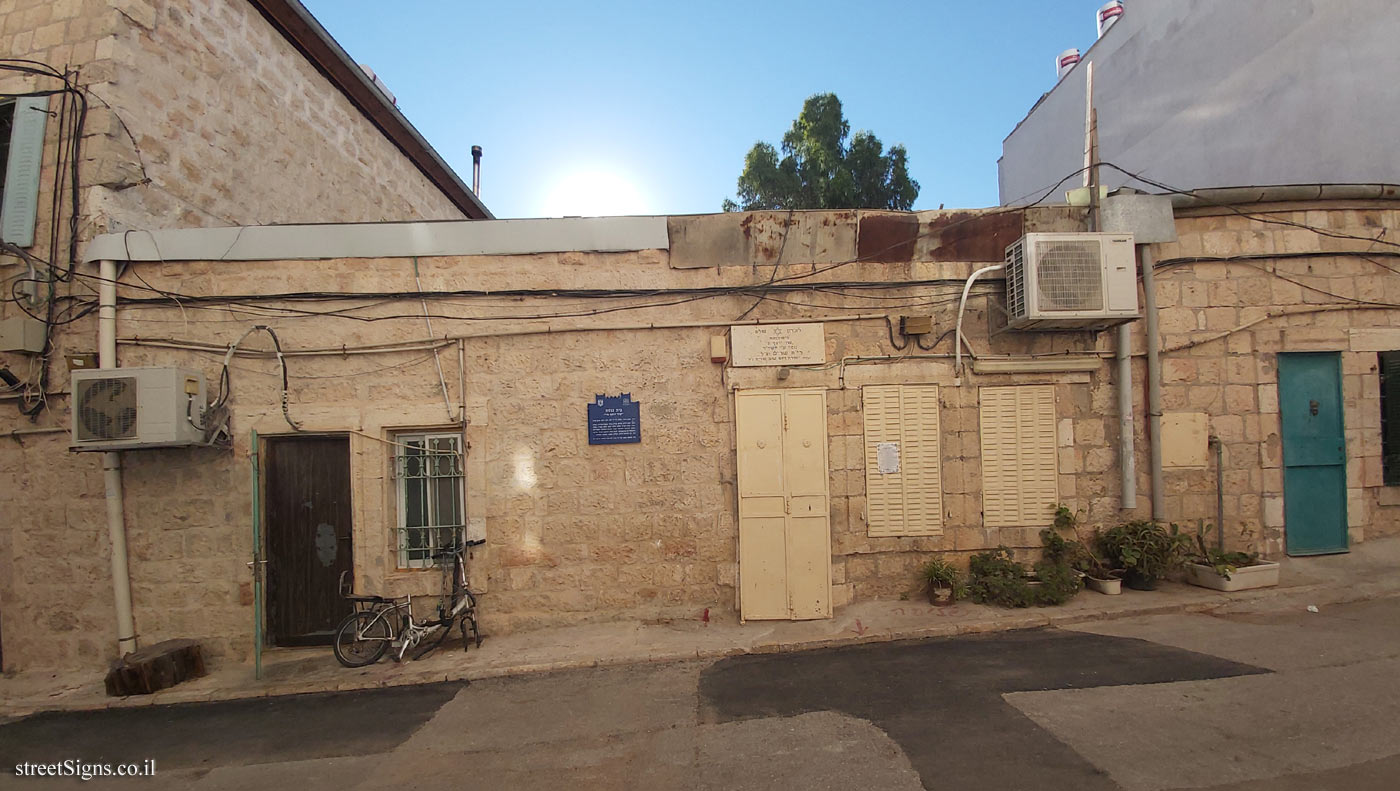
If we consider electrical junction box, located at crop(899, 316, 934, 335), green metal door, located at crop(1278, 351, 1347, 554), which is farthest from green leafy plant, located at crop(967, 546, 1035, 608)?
green metal door, located at crop(1278, 351, 1347, 554)

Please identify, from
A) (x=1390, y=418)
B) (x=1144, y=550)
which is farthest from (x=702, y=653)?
(x=1390, y=418)

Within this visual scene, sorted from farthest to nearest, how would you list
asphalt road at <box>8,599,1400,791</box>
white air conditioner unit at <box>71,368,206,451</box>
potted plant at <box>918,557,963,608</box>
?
1. potted plant at <box>918,557,963,608</box>
2. white air conditioner unit at <box>71,368,206,451</box>
3. asphalt road at <box>8,599,1400,791</box>

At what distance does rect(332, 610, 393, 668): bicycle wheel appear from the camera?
5.89 meters

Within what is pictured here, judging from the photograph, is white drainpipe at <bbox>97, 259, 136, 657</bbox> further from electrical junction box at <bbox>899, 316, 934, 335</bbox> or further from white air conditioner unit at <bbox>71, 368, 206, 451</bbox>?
electrical junction box at <bbox>899, 316, 934, 335</bbox>

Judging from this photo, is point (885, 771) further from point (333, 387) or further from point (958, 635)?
point (333, 387)

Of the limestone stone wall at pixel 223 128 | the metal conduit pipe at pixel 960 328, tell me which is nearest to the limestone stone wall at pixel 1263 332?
the metal conduit pipe at pixel 960 328

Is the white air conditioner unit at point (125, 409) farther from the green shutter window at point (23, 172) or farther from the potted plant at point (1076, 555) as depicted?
the potted plant at point (1076, 555)

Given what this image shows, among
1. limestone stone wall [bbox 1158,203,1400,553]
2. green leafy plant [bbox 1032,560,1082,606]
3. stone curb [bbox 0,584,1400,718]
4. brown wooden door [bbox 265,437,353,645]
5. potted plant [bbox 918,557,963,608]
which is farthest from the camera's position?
limestone stone wall [bbox 1158,203,1400,553]

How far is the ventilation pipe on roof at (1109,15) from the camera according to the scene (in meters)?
14.2

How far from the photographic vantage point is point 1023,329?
656 cm

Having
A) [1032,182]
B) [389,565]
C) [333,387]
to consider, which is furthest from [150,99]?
[1032,182]

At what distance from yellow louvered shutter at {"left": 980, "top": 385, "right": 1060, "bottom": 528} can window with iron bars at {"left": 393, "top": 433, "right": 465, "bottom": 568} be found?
5482 millimetres

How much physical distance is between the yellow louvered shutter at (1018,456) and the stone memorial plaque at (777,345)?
1.85 metres

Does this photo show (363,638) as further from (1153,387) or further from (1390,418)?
(1390,418)
